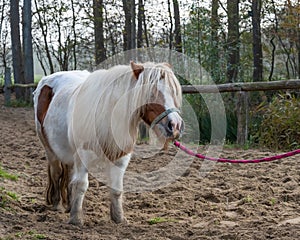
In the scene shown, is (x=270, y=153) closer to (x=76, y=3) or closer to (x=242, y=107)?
(x=242, y=107)

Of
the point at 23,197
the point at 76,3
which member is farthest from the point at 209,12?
the point at 23,197

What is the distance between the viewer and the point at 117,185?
11.8ft

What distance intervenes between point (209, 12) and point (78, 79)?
22.2ft

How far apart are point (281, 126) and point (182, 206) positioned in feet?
11.1

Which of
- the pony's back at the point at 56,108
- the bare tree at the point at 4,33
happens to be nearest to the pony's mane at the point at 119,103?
the pony's back at the point at 56,108

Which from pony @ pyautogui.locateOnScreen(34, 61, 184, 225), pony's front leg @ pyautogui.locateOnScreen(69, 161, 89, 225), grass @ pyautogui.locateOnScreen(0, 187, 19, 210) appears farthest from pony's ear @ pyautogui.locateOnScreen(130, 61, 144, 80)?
grass @ pyautogui.locateOnScreen(0, 187, 19, 210)

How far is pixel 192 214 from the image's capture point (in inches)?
147

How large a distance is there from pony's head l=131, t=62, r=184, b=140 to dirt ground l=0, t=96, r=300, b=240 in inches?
27.8

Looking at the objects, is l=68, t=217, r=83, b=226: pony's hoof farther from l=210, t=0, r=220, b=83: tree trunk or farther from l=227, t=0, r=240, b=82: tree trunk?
l=227, t=0, r=240, b=82: tree trunk

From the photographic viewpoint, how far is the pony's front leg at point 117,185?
139 inches

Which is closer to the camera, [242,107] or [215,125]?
[242,107]

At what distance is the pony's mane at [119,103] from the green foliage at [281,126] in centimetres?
391

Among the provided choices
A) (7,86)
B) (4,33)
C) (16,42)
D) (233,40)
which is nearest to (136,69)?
(233,40)

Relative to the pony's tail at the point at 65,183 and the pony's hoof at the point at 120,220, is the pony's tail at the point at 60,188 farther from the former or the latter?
the pony's hoof at the point at 120,220
